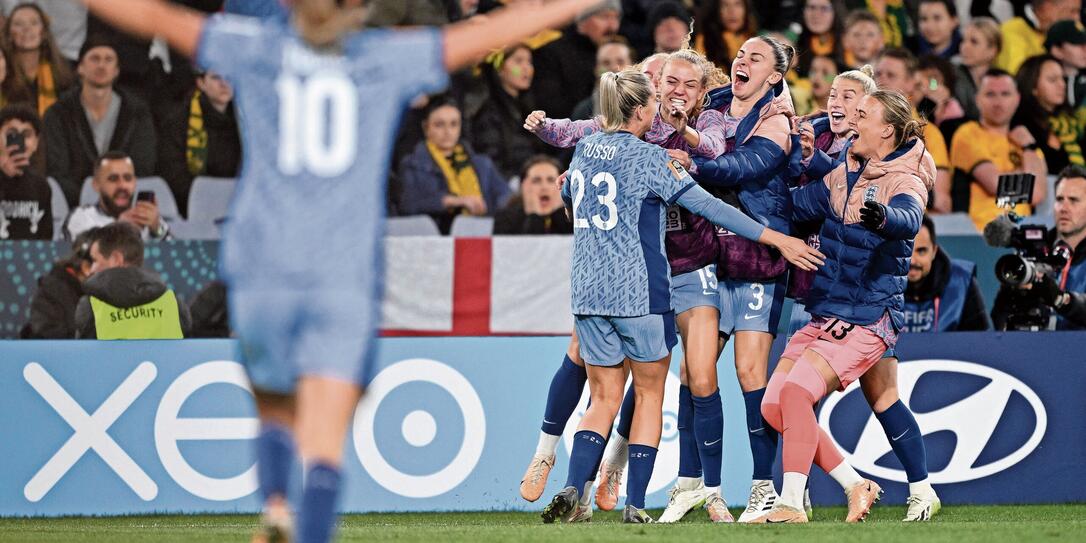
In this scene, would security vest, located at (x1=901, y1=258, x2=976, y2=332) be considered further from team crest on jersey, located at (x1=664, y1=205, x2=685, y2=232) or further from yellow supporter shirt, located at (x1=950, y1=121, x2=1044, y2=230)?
team crest on jersey, located at (x1=664, y1=205, x2=685, y2=232)

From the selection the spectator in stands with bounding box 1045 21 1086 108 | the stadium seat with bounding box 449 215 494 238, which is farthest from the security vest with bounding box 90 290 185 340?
the spectator in stands with bounding box 1045 21 1086 108

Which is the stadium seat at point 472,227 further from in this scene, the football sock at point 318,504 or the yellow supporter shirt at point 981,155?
the football sock at point 318,504

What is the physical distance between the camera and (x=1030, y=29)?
12758 millimetres

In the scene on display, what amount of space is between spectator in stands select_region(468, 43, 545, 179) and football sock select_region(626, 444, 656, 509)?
203 inches

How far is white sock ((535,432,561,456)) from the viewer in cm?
704

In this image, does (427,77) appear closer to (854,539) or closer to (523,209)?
(854,539)

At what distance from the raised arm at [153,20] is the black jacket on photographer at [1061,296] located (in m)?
5.80

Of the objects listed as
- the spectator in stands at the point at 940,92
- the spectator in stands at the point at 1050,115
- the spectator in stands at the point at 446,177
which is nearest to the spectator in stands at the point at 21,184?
the spectator in stands at the point at 446,177

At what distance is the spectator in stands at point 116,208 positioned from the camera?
10.4m

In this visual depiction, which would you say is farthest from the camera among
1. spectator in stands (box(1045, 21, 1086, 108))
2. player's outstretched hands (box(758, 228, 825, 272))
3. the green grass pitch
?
spectator in stands (box(1045, 21, 1086, 108))

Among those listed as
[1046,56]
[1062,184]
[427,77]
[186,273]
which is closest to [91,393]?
[186,273]

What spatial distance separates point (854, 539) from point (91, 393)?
4.36 metres

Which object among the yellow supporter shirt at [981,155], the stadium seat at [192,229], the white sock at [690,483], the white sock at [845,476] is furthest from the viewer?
the yellow supporter shirt at [981,155]

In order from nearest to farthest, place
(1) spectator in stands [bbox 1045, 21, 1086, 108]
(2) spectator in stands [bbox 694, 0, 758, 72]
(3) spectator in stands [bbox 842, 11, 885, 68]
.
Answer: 1. (2) spectator in stands [bbox 694, 0, 758, 72]
2. (3) spectator in stands [bbox 842, 11, 885, 68]
3. (1) spectator in stands [bbox 1045, 21, 1086, 108]
